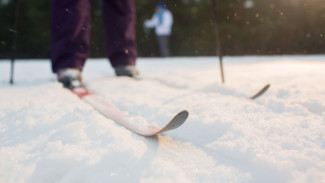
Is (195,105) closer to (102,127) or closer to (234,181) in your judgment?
(102,127)

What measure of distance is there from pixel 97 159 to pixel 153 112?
17.2 inches

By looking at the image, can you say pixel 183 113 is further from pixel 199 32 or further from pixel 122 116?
pixel 199 32

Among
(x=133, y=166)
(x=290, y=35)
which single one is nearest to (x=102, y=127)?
(x=133, y=166)

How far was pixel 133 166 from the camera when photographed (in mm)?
689

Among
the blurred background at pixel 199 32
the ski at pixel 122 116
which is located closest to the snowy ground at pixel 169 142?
the ski at pixel 122 116

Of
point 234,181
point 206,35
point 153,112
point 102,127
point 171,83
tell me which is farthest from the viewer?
point 206,35

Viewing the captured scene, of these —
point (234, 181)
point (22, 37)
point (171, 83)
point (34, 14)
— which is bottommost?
point (234, 181)

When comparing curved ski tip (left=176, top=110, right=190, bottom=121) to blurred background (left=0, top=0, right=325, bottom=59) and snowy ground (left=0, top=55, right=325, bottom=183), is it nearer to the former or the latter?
snowy ground (left=0, top=55, right=325, bottom=183)

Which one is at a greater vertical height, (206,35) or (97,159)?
(206,35)

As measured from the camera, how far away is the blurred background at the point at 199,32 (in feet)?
34.3

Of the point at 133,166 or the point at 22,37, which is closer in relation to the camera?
the point at 133,166

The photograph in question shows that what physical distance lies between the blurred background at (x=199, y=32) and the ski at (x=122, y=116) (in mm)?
9183

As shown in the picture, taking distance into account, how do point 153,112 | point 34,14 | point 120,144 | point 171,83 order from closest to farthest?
point 120,144, point 153,112, point 171,83, point 34,14

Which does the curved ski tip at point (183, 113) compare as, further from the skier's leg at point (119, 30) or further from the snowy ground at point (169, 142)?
the skier's leg at point (119, 30)
